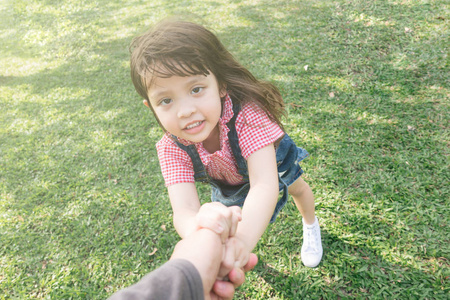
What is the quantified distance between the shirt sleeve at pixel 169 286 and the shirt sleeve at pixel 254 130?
0.85 m

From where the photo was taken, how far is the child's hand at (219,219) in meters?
1.27

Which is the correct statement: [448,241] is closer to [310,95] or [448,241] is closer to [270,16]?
[310,95]

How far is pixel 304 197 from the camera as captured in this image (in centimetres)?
232

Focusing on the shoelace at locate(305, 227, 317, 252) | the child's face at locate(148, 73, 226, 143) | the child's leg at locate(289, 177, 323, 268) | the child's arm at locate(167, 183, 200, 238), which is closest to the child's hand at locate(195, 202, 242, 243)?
the child's arm at locate(167, 183, 200, 238)

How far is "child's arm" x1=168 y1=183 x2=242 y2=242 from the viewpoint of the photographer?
4.21 ft

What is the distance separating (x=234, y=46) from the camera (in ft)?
18.7

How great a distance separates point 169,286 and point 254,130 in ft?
3.38

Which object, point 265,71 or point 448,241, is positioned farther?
point 265,71

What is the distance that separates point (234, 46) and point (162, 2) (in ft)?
13.3

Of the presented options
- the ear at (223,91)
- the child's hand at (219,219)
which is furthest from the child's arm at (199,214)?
the ear at (223,91)

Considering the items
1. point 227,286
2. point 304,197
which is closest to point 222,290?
point 227,286

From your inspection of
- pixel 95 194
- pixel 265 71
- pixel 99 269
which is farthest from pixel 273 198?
pixel 265 71

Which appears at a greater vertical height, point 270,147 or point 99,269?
point 270,147

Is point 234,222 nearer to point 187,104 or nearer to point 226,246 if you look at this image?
point 226,246
